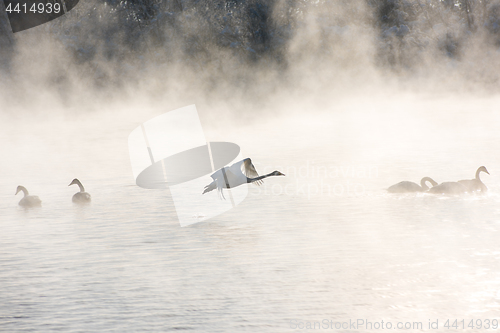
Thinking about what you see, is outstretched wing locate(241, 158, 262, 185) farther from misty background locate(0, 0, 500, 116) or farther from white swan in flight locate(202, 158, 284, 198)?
misty background locate(0, 0, 500, 116)

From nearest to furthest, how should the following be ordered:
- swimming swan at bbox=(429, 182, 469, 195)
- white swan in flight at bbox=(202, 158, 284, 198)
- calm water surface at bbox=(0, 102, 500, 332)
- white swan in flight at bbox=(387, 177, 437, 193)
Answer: calm water surface at bbox=(0, 102, 500, 332), white swan in flight at bbox=(202, 158, 284, 198), swimming swan at bbox=(429, 182, 469, 195), white swan in flight at bbox=(387, 177, 437, 193)

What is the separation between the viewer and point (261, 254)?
8156 mm

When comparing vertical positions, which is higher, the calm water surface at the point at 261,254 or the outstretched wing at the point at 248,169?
the outstretched wing at the point at 248,169

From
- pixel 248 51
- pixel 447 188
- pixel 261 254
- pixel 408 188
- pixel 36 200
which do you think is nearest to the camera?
pixel 261 254

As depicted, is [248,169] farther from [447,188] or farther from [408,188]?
[447,188]

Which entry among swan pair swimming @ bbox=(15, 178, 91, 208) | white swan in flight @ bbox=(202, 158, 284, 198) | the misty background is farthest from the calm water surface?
the misty background

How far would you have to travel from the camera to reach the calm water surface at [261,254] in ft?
20.6

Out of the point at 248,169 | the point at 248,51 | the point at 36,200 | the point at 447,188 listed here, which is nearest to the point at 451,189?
the point at 447,188

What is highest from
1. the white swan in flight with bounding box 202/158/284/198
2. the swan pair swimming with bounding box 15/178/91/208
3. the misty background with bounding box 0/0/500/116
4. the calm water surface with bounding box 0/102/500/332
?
the misty background with bounding box 0/0/500/116

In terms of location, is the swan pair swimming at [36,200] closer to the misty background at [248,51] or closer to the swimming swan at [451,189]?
the swimming swan at [451,189]

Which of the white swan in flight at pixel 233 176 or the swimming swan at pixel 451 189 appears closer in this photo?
the white swan in flight at pixel 233 176

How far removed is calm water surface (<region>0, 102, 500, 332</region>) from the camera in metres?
6.27

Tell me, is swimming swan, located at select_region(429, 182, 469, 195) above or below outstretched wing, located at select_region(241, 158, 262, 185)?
below

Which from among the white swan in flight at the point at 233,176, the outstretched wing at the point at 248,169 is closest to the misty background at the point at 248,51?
the outstretched wing at the point at 248,169
